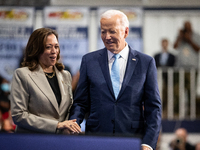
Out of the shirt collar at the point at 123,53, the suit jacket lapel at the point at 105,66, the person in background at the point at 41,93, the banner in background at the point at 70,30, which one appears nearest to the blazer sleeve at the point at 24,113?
the person in background at the point at 41,93

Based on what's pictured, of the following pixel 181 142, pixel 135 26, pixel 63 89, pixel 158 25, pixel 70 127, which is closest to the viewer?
pixel 70 127

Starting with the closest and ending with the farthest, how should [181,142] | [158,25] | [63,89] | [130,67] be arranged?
[130,67], [63,89], [181,142], [158,25]

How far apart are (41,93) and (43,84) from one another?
2.6 inches

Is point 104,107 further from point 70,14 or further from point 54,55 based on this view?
point 70,14

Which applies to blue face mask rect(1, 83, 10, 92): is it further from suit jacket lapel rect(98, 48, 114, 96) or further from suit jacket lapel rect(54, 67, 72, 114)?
suit jacket lapel rect(98, 48, 114, 96)

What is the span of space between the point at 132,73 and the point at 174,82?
4.29 metres

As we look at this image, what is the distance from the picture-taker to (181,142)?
5.05 meters

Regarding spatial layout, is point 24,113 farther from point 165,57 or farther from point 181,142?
Result: point 165,57

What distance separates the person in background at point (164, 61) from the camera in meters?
5.67

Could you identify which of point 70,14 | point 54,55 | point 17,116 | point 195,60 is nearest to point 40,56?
point 54,55

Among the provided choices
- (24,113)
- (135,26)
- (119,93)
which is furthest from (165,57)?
(24,113)

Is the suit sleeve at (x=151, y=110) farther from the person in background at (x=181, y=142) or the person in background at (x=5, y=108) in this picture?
the person in background at (x=181, y=142)

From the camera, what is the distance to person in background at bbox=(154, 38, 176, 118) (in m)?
5.67

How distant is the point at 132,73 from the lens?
162cm
